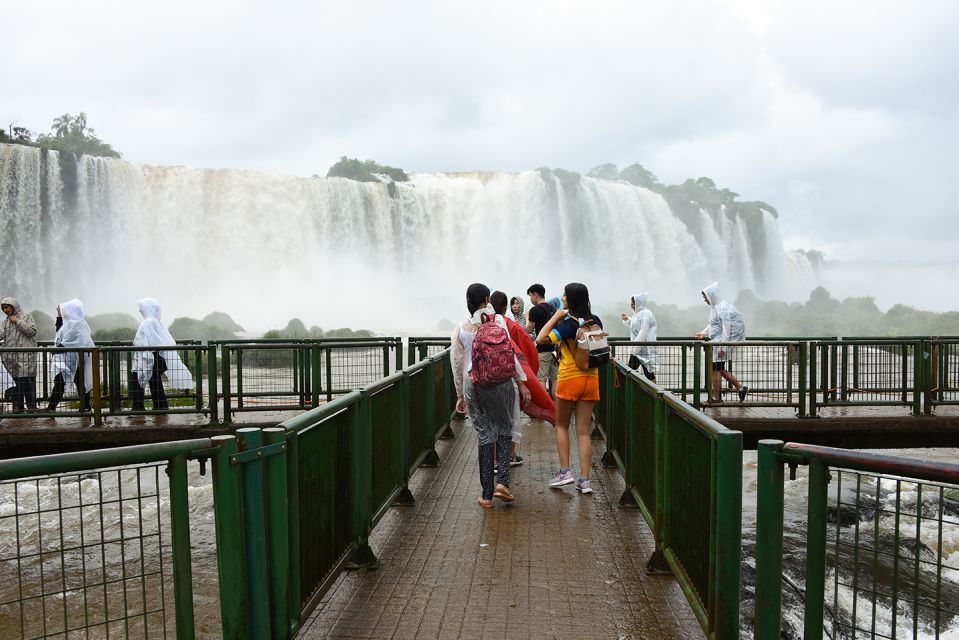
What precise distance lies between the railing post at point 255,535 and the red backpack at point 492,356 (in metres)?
3.10

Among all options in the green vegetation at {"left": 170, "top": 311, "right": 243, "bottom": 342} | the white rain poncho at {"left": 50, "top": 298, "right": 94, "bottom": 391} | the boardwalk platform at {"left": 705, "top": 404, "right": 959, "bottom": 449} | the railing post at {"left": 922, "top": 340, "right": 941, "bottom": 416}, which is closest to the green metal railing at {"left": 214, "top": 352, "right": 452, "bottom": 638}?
the boardwalk platform at {"left": 705, "top": 404, "right": 959, "bottom": 449}

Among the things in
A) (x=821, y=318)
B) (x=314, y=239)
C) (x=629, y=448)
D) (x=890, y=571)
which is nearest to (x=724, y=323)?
(x=890, y=571)

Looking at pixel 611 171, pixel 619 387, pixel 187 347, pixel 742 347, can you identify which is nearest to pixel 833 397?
pixel 742 347

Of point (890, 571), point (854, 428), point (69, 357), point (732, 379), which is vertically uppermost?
point (69, 357)

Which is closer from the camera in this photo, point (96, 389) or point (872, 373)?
point (96, 389)

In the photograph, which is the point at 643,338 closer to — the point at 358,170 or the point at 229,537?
the point at 229,537

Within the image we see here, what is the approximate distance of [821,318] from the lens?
163 feet

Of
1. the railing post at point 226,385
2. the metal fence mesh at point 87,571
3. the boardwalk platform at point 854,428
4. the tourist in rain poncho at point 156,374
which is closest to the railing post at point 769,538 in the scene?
the metal fence mesh at point 87,571

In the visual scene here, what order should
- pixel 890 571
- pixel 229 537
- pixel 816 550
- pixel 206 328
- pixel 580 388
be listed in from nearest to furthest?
1. pixel 816 550
2. pixel 229 537
3. pixel 580 388
4. pixel 890 571
5. pixel 206 328

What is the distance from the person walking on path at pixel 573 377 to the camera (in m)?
6.43

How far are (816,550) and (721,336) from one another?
898 cm

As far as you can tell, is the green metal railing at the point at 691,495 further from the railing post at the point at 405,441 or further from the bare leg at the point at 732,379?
the bare leg at the point at 732,379

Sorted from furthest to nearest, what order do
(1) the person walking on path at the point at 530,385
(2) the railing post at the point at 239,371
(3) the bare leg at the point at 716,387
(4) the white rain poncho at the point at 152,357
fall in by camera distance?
1. (3) the bare leg at the point at 716,387
2. (2) the railing post at the point at 239,371
3. (4) the white rain poncho at the point at 152,357
4. (1) the person walking on path at the point at 530,385

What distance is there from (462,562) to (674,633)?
62.5 inches
